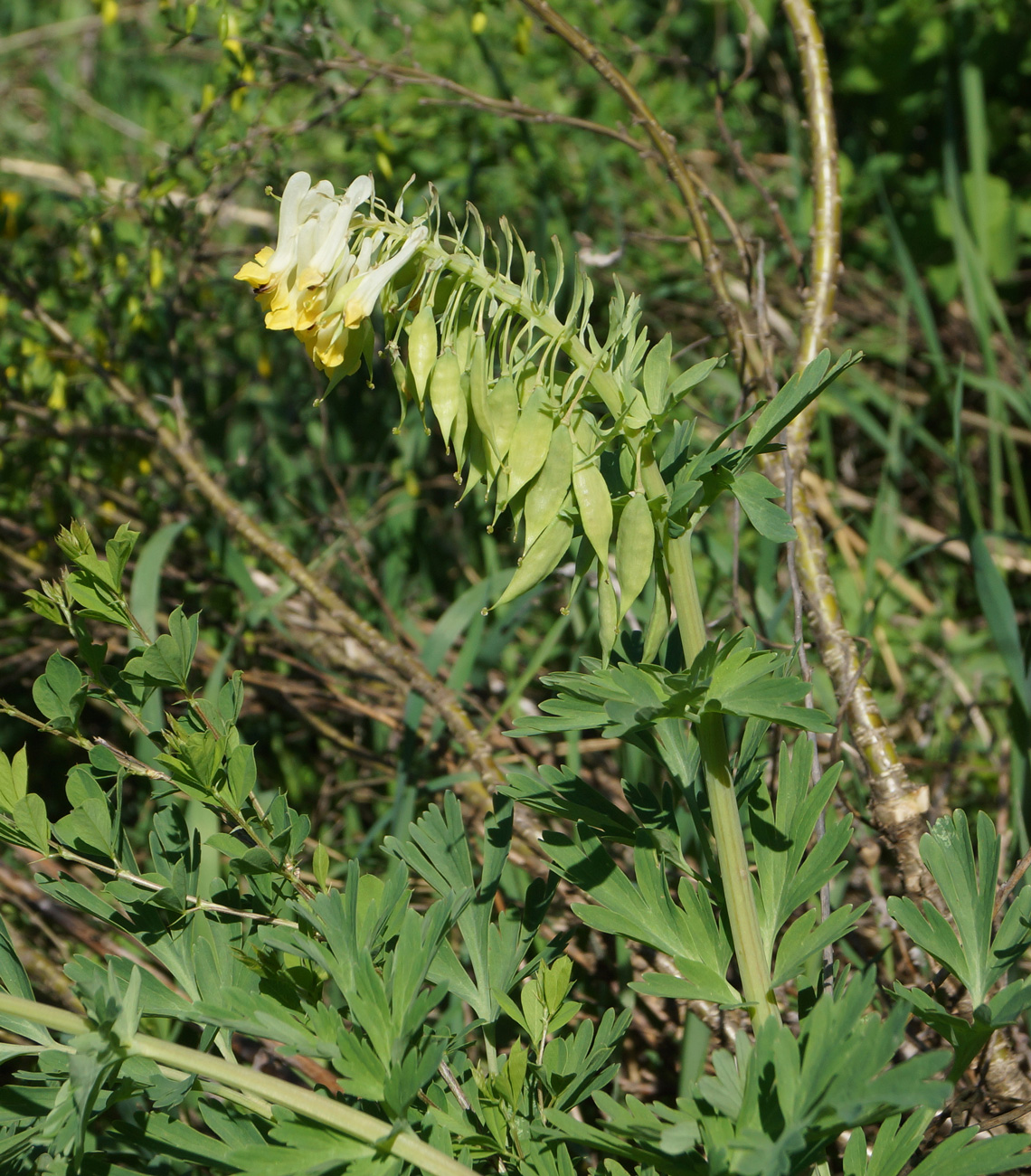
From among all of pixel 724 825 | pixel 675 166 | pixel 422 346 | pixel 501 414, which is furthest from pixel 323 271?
pixel 675 166

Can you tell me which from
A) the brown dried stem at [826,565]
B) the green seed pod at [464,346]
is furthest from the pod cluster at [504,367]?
the brown dried stem at [826,565]

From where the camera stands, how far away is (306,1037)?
86 centimetres

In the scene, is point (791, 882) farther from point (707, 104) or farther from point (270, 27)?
point (707, 104)

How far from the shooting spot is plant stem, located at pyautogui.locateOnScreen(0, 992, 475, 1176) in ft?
2.76

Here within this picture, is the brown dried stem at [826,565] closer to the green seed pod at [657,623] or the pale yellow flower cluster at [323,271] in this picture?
the green seed pod at [657,623]

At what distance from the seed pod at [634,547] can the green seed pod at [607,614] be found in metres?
0.01

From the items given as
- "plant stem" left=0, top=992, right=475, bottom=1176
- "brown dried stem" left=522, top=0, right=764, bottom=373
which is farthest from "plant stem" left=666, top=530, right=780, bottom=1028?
"brown dried stem" left=522, top=0, right=764, bottom=373

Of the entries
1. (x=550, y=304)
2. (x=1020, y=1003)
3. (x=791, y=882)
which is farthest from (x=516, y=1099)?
(x=550, y=304)

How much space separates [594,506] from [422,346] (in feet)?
0.74

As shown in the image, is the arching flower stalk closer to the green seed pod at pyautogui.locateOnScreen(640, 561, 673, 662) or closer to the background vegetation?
the green seed pod at pyautogui.locateOnScreen(640, 561, 673, 662)

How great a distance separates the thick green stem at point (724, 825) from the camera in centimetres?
97

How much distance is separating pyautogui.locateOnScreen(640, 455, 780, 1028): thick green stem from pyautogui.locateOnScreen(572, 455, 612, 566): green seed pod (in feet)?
0.19

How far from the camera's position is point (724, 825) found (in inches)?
39.0

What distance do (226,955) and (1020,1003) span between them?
2.49ft
